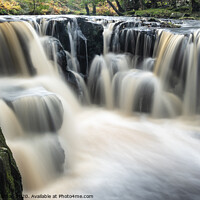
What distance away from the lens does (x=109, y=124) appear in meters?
7.08

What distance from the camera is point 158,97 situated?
7.76 metres

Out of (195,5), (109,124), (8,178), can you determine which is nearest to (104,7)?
(195,5)

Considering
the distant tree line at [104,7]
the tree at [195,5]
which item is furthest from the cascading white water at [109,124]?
the tree at [195,5]

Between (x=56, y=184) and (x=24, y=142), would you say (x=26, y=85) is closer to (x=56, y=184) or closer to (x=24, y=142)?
(x=24, y=142)

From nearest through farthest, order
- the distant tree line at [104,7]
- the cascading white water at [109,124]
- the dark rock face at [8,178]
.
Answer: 1. the dark rock face at [8,178]
2. the cascading white water at [109,124]
3. the distant tree line at [104,7]

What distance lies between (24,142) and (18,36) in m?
4.17

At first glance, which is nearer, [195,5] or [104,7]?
[195,5]

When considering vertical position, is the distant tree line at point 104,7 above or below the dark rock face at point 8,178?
above

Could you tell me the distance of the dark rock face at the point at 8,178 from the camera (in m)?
2.61

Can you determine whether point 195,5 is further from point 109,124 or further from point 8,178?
point 8,178

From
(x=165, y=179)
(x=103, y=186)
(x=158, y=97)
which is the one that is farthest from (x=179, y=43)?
(x=103, y=186)

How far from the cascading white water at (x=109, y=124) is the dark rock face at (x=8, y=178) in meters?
0.93

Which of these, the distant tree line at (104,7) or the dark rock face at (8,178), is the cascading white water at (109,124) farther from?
the distant tree line at (104,7)

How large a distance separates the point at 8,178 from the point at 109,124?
4550 mm
